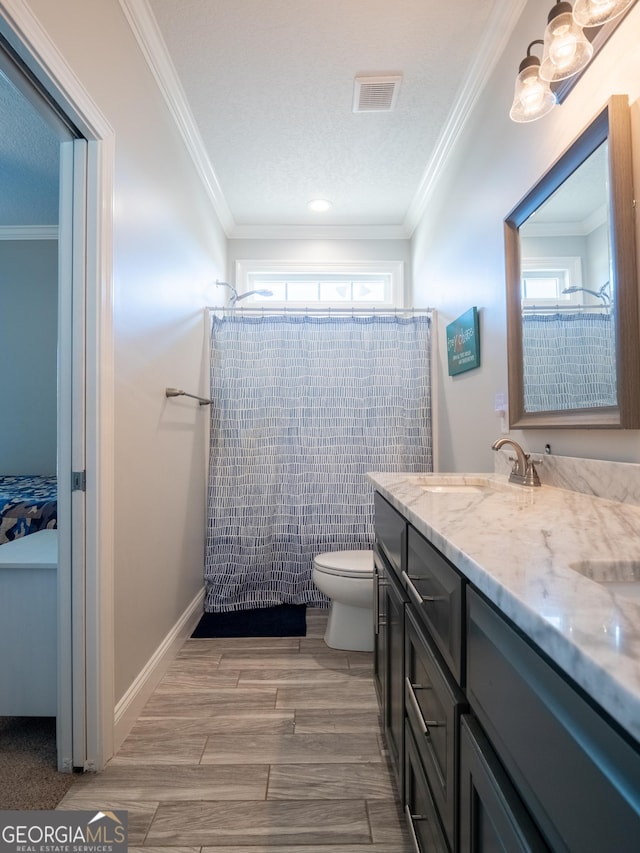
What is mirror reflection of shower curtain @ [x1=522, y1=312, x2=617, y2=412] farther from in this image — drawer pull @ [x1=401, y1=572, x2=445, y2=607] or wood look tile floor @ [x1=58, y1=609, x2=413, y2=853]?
wood look tile floor @ [x1=58, y1=609, x2=413, y2=853]

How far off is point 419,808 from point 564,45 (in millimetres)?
1838

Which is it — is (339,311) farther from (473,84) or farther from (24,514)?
(24,514)

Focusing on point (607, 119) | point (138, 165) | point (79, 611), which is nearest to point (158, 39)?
point (138, 165)

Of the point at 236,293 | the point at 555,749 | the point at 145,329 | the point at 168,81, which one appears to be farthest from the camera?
the point at 236,293

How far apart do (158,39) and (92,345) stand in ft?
4.33

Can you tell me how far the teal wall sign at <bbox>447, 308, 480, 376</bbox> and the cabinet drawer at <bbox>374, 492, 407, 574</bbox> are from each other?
845mm

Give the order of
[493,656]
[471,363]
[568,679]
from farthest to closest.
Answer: [471,363], [493,656], [568,679]

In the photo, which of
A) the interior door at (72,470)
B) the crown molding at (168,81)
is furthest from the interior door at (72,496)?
the crown molding at (168,81)

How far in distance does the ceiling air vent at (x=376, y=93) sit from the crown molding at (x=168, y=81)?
0.81 meters

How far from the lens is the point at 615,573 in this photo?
21.4 inches

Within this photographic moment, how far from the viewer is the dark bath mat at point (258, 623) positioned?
6.92 feet

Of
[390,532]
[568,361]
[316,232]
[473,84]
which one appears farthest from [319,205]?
[390,532]

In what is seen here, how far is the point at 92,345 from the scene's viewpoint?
4.03 feet

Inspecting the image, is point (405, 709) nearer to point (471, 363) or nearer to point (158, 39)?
point (471, 363)
